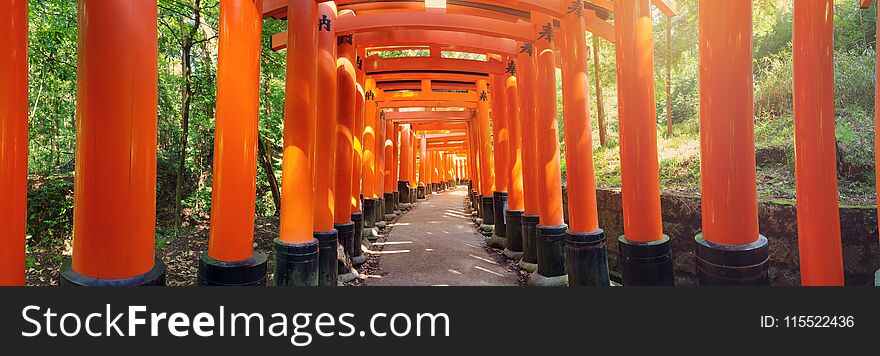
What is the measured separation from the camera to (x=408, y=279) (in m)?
7.43

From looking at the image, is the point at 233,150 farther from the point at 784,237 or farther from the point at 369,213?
the point at 369,213

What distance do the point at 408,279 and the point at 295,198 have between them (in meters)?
3.23

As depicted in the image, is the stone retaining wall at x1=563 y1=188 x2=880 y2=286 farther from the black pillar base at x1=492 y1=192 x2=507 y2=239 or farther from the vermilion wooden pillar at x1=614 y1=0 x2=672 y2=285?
the black pillar base at x1=492 y1=192 x2=507 y2=239

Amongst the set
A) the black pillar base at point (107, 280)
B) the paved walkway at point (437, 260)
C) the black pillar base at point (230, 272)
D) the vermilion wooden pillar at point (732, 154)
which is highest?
the vermilion wooden pillar at point (732, 154)

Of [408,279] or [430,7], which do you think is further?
[408,279]

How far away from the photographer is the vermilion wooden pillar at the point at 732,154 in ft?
10.2

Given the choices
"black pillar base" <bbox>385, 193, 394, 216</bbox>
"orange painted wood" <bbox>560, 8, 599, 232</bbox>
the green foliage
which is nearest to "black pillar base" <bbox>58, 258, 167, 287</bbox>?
"orange painted wood" <bbox>560, 8, 599, 232</bbox>

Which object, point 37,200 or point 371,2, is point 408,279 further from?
point 37,200

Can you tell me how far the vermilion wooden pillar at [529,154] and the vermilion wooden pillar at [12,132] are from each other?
6756mm

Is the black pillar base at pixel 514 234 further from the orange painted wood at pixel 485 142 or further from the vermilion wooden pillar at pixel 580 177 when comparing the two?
the orange painted wood at pixel 485 142

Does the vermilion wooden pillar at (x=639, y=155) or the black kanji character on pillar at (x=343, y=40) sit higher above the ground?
the black kanji character on pillar at (x=343, y=40)

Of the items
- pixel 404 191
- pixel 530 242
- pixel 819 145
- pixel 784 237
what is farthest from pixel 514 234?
pixel 404 191

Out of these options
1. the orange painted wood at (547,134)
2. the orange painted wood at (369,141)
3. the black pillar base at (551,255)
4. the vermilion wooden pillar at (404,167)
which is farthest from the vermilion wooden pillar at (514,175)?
the vermilion wooden pillar at (404,167)

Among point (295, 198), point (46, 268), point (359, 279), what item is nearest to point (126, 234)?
point (295, 198)
